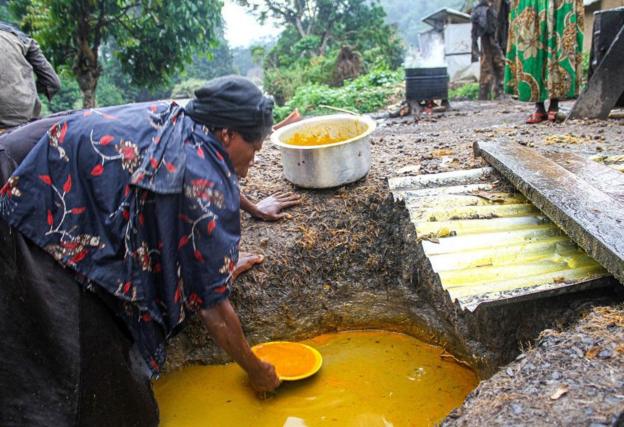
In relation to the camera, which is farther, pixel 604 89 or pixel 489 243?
pixel 604 89

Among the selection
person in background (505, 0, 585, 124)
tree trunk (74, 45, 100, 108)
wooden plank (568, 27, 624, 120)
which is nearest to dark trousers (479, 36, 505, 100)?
person in background (505, 0, 585, 124)

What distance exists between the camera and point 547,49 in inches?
222

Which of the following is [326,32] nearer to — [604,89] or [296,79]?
[296,79]

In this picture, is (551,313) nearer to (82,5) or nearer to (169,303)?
(169,303)

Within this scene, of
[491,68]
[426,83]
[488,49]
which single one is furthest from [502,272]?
[491,68]

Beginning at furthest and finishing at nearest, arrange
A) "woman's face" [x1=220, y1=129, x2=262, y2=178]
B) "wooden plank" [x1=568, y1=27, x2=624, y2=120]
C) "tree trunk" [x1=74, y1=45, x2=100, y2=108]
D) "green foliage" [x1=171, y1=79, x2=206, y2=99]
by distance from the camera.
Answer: "green foliage" [x1=171, y1=79, x2=206, y2=99] < "tree trunk" [x1=74, y1=45, x2=100, y2=108] < "wooden plank" [x1=568, y1=27, x2=624, y2=120] < "woman's face" [x1=220, y1=129, x2=262, y2=178]

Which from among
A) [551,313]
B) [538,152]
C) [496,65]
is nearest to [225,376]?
[551,313]

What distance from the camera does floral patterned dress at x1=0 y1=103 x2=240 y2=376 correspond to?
5.73ft

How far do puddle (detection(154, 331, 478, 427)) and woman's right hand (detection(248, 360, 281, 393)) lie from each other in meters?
0.32

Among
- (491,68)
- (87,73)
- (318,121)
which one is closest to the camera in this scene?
(318,121)

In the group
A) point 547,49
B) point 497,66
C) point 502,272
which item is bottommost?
point 502,272

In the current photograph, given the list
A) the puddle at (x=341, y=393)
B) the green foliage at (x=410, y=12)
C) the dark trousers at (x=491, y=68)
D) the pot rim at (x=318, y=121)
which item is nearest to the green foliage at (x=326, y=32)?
the dark trousers at (x=491, y=68)

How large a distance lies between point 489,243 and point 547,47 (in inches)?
165

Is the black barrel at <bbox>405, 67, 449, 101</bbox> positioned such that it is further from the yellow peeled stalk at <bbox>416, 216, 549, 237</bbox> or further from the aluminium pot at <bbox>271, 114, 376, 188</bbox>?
the yellow peeled stalk at <bbox>416, 216, 549, 237</bbox>
